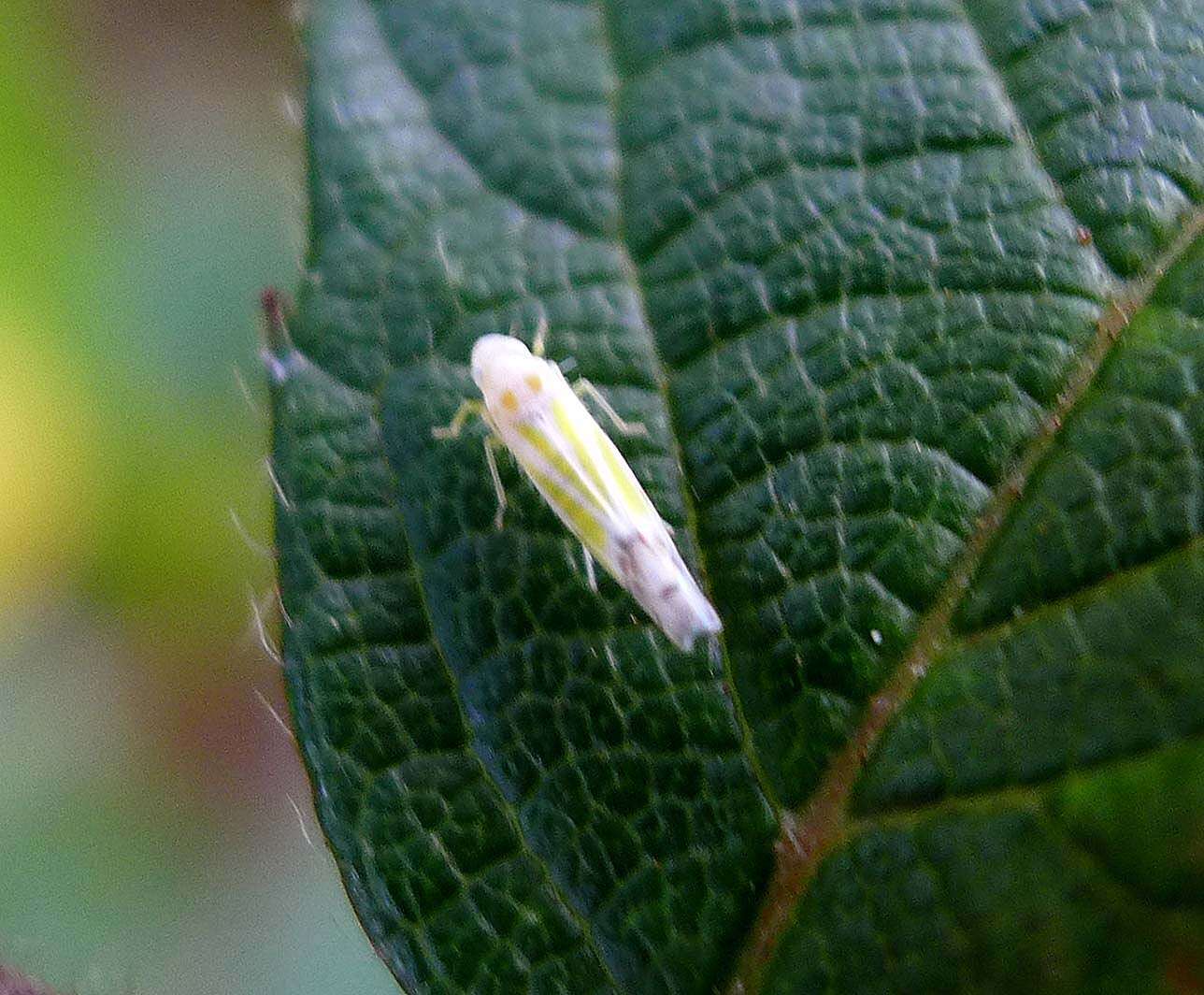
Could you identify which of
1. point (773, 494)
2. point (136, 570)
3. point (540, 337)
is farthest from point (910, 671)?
point (136, 570)

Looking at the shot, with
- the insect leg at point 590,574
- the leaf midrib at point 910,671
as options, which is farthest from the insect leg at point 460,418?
the leaf midrib at point 910,671

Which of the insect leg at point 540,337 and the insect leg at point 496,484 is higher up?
the insect leg at point 540,337

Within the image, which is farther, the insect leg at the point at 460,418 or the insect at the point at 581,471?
the insect leg at the point at 460,418

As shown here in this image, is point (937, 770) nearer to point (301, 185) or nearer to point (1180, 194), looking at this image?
point (1180, 194)

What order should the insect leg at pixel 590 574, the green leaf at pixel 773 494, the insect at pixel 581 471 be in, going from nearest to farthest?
1. the green leaf at pixel 773 494
2. the insect at pixel 581 471
3. the insect leg at pixel 590 574

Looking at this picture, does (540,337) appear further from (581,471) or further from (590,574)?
(590,574)

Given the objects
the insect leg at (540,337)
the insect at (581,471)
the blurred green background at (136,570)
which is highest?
the insect leg at (540,337)

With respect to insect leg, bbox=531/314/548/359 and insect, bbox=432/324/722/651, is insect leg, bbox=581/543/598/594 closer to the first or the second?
insect, bbox=432/324/722/651

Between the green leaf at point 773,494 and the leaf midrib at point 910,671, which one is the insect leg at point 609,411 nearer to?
the green leaf at point 773,494
